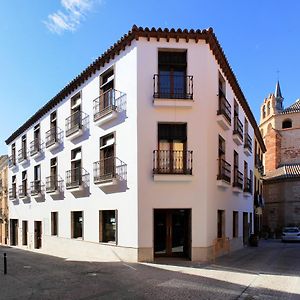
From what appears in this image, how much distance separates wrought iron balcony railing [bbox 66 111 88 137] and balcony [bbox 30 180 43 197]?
5852 millimetres

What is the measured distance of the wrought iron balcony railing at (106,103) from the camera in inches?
607

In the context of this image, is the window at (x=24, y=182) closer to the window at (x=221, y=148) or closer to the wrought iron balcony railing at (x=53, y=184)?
the wrought iron balcony railing at (x=53, y=184)

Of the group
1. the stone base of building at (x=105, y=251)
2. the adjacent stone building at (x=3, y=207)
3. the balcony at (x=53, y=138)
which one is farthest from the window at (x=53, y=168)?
the adjacent stone building at (x=3, y=207)

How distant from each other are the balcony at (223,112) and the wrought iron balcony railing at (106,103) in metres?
4.02

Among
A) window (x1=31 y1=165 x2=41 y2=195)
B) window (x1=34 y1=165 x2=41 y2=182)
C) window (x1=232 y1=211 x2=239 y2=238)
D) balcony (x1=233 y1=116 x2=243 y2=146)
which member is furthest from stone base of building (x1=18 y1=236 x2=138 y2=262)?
balcony (x1=233 y1=116 x2=243 y2=146)

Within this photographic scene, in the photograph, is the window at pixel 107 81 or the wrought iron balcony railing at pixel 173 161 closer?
the wrought iron balcony railing at pixel 173 161

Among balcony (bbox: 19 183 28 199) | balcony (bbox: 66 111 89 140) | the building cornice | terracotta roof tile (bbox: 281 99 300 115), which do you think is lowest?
balcony (bbox: 19 183 28 199)

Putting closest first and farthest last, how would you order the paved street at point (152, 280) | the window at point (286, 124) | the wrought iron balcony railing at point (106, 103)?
the paved street at point (152, 280) < the wrought iron balcony railing at point (106, 103) < the window at point (286, 124)

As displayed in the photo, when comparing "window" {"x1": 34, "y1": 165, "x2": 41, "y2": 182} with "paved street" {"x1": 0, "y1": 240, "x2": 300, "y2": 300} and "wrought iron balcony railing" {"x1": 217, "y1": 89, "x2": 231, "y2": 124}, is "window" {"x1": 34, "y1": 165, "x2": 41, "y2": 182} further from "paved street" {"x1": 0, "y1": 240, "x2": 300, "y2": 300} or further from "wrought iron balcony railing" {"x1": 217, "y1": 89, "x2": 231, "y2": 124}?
"wrought iron balcony railing" {"x1": 217, "y1": 89, "x2": 231, "y2": 124}

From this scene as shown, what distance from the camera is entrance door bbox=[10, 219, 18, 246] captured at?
3028cm

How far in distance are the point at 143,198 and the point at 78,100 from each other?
24.0 ft

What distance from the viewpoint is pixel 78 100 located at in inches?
755

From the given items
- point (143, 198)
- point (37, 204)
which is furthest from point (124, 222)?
point (37, 204)

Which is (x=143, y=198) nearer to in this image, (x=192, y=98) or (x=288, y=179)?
(x=192, y=98)
